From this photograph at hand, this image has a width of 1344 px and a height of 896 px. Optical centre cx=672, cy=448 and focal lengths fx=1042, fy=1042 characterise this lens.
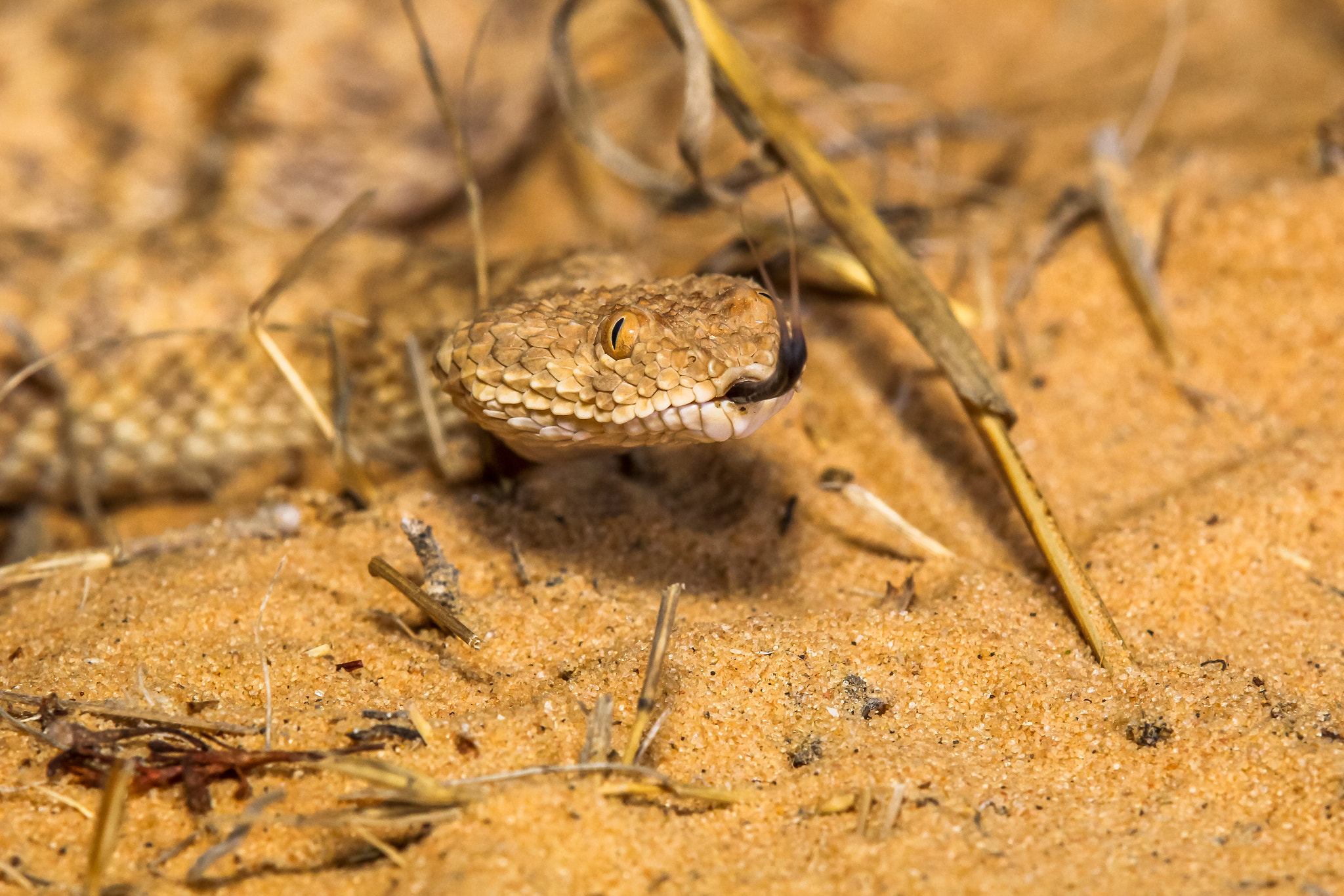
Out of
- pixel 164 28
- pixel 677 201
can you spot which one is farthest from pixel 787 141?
pixel 164 28

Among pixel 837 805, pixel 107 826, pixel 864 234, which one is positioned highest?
pixel 864 234

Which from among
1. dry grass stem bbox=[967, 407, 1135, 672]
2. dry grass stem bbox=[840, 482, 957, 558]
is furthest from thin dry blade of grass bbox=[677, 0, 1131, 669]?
dry grass stem bbox=[840, 482, 957, 558]

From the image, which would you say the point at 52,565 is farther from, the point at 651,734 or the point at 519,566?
the point at 651,734

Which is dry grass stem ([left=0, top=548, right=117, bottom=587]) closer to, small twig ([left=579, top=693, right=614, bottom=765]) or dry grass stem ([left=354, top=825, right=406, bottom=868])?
dry grass stem ([left=354, top=825, right=406, bottom=868])

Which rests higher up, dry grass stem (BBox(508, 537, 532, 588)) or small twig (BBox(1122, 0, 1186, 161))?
small twig (BBox(1122, 0, 1186, 161))

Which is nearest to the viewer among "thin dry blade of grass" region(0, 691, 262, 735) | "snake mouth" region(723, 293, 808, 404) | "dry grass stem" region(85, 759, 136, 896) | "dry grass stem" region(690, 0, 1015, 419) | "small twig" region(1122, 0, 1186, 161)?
"dry grass stem" region(85, 759, 136, 896)

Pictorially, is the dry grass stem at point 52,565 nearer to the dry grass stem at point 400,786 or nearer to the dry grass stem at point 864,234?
the dry grass stem at point 400,786

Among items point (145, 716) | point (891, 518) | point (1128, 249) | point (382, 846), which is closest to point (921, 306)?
point (891, 518)
